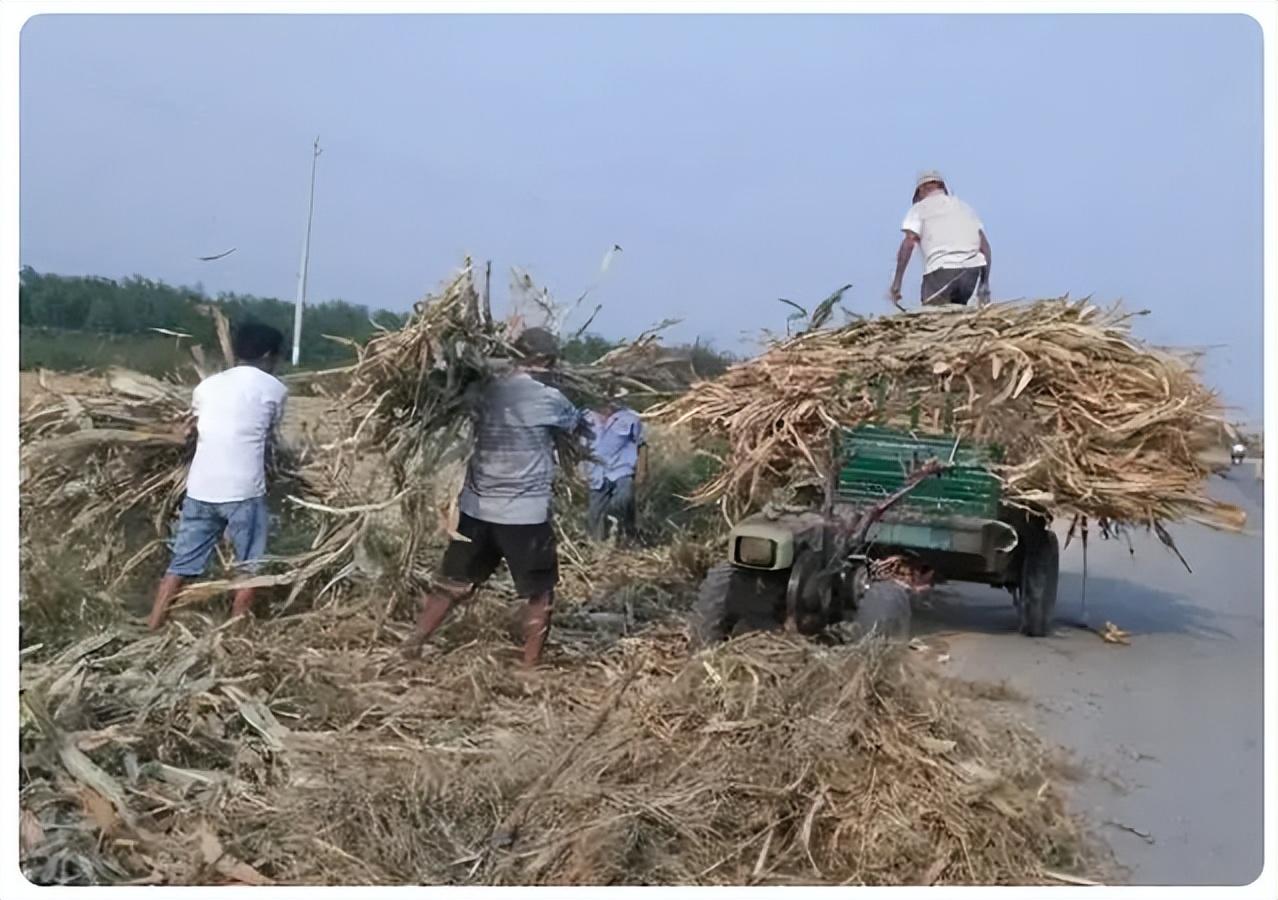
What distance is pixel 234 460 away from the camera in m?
5.07

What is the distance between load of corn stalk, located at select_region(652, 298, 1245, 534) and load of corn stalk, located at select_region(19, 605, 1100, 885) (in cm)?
144

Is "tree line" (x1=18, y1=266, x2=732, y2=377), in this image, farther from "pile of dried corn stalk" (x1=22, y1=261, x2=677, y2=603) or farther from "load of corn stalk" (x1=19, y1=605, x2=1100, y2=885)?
"load of corn stalk" (x1=19, y1=605, x2=1100, y2=885)

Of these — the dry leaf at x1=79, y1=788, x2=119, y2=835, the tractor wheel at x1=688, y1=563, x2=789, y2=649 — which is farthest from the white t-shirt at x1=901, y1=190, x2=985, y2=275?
the dry leaf at x1=79, y1=788, x2=119, y2=835

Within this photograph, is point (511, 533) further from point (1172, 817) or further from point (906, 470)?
point (1172, 817)

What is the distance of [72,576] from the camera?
5113 mm

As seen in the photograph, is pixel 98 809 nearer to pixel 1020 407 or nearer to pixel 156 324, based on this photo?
pixel 156 324

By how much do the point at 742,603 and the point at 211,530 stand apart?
7.82ft

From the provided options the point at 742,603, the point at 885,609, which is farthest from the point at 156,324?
the point at 885,609

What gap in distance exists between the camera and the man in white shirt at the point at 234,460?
5055 mm

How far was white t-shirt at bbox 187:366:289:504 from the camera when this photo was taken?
5051 millimetres

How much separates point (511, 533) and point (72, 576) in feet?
→ 6.35

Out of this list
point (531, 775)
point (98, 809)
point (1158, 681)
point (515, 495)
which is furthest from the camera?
point (1158, 681)
